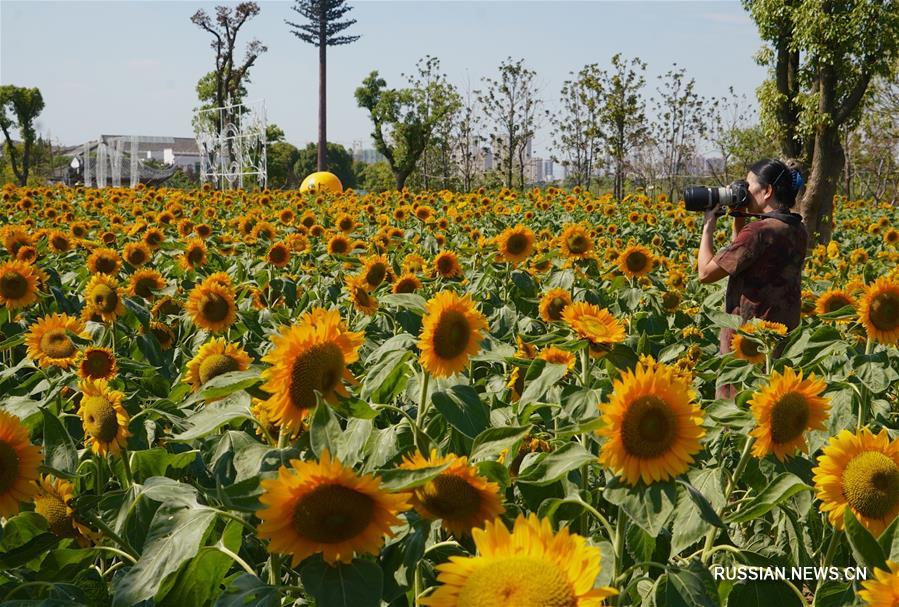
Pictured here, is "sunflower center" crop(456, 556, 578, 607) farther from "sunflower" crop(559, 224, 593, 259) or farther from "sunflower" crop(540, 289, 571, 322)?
"sunflower" crop(559, 224, 593, 259)

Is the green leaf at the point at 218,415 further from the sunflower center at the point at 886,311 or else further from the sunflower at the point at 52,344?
the sunflower center at the point at 886,311

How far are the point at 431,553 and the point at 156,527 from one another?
0.51 meters

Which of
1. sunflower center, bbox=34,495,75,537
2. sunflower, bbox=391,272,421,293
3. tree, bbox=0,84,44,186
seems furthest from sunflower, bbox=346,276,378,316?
tree, bbox=0,84,44,186

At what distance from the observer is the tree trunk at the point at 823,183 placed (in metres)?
11.9

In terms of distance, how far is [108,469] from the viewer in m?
2.28

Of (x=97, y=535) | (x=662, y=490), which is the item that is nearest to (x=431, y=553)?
(x=662, y=490)

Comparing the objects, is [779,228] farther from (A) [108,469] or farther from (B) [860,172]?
(B) [860,172]

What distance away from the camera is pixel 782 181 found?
394cm

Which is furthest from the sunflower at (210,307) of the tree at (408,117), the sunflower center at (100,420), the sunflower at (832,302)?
the tree at (408,117)

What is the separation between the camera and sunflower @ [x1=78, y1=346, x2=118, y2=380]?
267 centimetres

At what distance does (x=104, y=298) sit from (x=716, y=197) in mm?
2849

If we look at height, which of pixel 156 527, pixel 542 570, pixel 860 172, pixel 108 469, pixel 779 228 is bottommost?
pixel 108 469

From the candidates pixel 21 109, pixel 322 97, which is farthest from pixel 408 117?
pixel 21 109

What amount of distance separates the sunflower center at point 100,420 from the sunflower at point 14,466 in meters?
0.49
